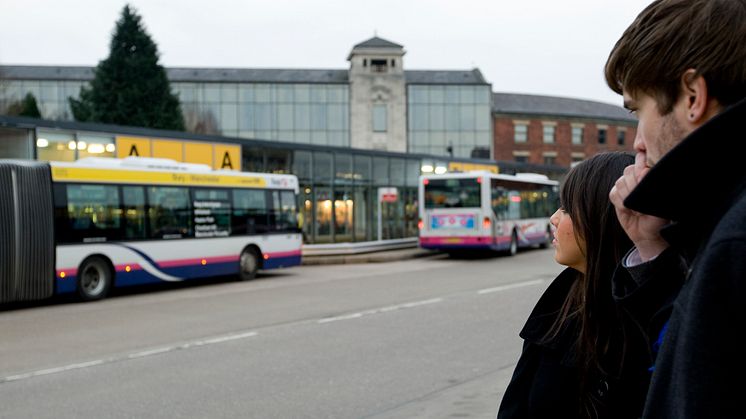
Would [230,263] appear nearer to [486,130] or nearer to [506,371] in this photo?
[506,371]

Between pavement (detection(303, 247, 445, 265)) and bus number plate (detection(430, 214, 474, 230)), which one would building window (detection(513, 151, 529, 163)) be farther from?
bus number plate (detection(430, 214, 474, 230))

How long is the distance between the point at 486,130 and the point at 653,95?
61789mm

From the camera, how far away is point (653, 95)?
4.50ft

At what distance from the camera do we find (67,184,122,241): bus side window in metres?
14.5

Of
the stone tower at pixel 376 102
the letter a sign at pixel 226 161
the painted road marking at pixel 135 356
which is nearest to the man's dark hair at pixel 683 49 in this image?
the painted road marking at pixel 135 356

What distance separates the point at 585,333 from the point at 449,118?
6088 centimetres

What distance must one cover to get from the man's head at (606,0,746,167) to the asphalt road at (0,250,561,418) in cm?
471

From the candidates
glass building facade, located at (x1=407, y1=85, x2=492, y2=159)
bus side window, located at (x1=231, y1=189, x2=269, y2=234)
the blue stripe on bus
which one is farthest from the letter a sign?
glass building facade, located at (x1=407, y1=85, x2=492, y2=159)

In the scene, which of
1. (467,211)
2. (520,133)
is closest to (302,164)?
(467,211)

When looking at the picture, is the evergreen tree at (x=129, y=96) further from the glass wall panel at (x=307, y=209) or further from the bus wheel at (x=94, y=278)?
the bus wheel at (x=94, y=278)

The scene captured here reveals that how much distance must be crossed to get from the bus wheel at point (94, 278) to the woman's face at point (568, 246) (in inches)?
537

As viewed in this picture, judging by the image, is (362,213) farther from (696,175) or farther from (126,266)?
(696,175)

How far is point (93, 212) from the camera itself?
14.9 meters

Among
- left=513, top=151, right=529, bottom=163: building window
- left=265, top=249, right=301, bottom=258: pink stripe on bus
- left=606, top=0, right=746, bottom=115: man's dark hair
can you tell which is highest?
left=513, top=151, right=529, bottom=163: building window
